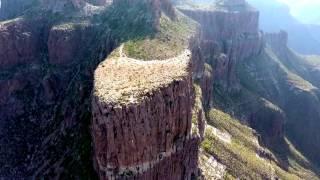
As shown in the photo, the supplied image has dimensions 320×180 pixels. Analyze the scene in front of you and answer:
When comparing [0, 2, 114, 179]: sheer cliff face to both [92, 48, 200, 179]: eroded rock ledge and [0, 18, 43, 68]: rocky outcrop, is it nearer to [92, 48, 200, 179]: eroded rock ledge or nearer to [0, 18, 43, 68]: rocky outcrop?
[0, 18, 43, 68]: rocky outcrop

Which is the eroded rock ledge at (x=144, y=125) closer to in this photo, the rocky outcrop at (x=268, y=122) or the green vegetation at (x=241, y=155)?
the green vegetation at (x=241, y=155)

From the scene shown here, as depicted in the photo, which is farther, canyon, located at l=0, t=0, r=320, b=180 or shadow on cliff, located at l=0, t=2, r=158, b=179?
shadow on cliff, located at l=0, t=2, r=158, b=179

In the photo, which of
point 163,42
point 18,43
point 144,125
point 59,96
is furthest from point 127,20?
point 144,125

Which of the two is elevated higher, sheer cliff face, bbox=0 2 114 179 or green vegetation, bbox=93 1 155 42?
green vegetation, bbox=93 1 155 42

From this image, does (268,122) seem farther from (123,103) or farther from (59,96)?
(123,103)

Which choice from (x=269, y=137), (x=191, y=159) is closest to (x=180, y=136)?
(x=191, y=159)

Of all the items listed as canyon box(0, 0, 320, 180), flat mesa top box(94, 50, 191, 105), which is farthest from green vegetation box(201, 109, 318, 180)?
flat mesa top box(94, 50, 191, 105)

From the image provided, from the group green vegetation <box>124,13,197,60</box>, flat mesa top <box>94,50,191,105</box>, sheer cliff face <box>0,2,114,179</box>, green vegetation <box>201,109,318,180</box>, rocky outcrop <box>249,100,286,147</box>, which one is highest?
flat mesa top <box>94,50,191,105</box>

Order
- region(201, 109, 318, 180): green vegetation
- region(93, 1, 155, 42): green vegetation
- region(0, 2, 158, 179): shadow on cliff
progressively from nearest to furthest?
region(0, 2, 158, 179): shadow on cliff < region(201, 109, 318, 180): green vegetation < region(93, 1, 155, 42): green vegetation
